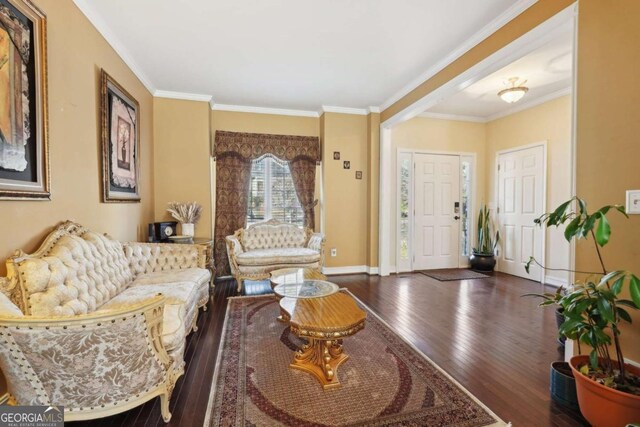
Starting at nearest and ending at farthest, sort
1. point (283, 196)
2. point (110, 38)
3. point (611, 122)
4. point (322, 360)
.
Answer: point (611, 122) → point (322, 360) → point (110, 38) → point (283, 196)

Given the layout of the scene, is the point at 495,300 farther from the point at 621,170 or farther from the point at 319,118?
the point at 319,118

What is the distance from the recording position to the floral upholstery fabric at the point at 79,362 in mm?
1206

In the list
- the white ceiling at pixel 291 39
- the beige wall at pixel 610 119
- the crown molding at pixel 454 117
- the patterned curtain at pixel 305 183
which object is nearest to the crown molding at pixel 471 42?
the white ceiling at pixel 291 39

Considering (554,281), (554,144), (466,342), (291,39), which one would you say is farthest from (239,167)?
(554,281)

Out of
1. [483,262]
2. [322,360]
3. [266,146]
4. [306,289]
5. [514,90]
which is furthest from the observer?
[483,262]

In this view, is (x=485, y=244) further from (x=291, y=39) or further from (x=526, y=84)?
(x=291, y=39)

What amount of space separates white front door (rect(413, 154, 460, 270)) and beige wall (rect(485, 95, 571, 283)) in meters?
1.13

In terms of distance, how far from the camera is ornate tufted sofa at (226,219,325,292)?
13.0 ft

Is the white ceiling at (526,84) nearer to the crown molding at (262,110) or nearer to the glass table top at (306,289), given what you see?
the crown molding at (262,110)

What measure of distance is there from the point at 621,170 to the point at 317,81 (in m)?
3.13

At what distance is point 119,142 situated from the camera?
3055 millimetres

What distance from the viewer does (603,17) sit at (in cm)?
176

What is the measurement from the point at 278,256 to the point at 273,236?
68 centimetres

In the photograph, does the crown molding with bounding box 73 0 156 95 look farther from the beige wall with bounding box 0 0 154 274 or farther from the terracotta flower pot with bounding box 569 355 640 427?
the terracotta flower pot with bounding box 569 355 640 427
